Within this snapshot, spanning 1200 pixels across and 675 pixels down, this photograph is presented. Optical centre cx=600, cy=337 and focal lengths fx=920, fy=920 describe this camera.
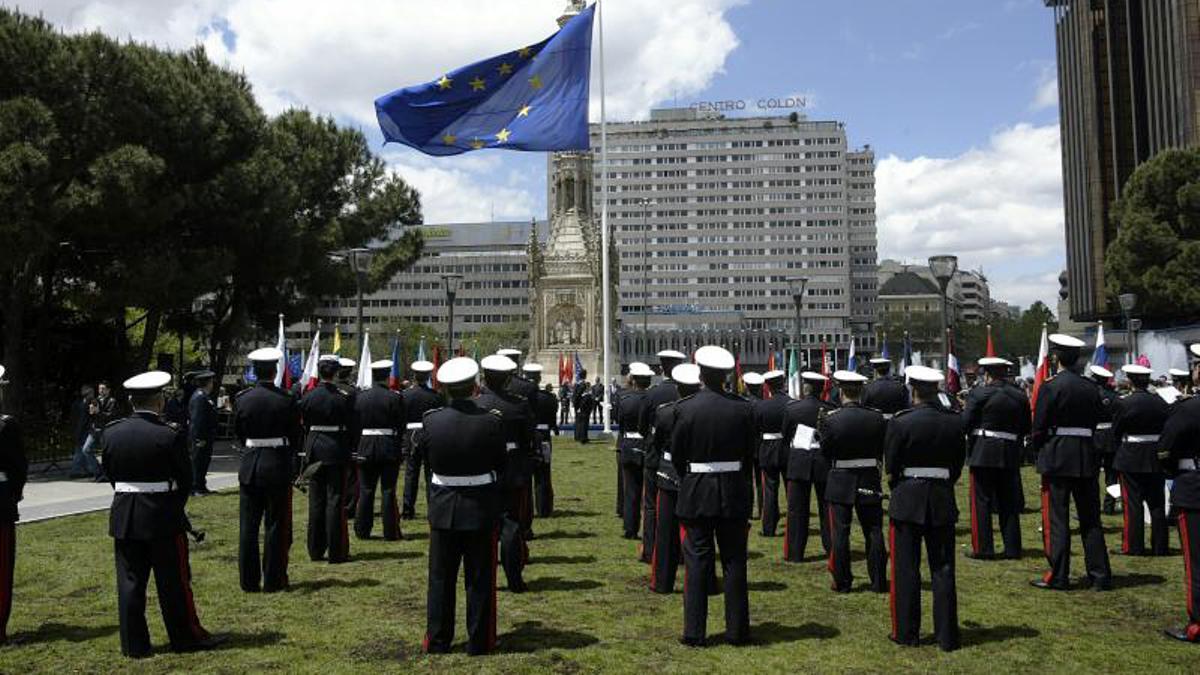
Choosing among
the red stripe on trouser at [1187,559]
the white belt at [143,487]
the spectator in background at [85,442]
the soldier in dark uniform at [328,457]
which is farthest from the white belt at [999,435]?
the spectator in background at [85,442]

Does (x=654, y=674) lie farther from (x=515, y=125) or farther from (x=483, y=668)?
(x=515, y=125)

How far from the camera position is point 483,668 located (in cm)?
663

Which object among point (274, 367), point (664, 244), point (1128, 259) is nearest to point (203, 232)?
point (274, 367)

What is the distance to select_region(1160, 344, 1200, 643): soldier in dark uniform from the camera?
7312 mm

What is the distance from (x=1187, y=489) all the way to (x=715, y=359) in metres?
4.02

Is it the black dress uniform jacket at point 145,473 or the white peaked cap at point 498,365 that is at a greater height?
the white peaked cap at point 498,365

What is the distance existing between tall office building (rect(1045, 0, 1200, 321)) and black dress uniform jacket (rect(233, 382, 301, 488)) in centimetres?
5609

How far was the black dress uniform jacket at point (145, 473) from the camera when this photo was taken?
6.88 meters

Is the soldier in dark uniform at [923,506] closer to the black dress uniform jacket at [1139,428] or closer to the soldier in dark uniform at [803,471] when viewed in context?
the soldier in dark uniform at [803,471]

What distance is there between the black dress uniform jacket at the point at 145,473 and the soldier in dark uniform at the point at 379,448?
4.32m

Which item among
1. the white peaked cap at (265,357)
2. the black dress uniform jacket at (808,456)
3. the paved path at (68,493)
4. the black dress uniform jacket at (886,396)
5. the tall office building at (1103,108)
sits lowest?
the paved path at (68,493)

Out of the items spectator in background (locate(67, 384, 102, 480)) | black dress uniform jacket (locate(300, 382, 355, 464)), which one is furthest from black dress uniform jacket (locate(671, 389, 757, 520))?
spectator in background (locate(67, 384, 102, 480))

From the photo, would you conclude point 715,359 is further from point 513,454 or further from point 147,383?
point 147,383

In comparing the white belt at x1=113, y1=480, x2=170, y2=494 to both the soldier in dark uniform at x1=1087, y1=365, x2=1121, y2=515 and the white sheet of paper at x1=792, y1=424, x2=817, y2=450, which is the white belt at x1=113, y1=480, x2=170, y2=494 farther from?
the soldier in dark uniform at x1=1087, y1=365, x2=1121, y2=515
